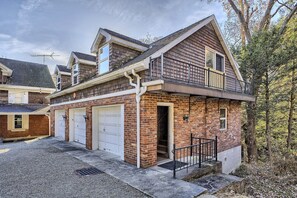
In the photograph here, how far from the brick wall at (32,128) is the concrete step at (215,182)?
17.6 m

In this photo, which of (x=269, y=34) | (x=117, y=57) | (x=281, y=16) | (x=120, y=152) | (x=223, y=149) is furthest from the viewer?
(x=281, y=16)

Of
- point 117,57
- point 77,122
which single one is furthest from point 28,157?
point 117,57

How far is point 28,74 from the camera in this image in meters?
20.6

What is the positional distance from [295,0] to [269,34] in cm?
470

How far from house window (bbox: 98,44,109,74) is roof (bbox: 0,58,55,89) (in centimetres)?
1373

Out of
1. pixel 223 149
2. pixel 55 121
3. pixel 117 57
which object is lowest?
pixel 223 149

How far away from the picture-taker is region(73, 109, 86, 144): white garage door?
11.1 meters

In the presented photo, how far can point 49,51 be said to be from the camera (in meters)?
22.0

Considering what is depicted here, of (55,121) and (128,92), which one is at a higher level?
(128,92)

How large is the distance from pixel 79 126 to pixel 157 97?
682 centimetres

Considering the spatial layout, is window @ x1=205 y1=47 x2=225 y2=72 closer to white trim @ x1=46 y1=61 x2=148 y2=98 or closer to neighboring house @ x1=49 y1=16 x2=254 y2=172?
neighboring house @ x1=49 y1=16 x2=254 y2=172

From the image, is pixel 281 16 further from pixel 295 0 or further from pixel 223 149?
pixel 223 149

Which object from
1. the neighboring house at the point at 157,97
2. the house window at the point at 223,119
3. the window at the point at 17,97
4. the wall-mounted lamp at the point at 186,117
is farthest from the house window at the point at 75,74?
the window at the point at 17,97

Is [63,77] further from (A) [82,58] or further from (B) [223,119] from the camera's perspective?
(B) [223,119]
